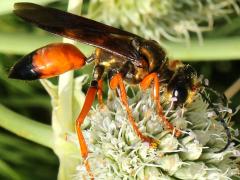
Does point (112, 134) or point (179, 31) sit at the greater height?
point (179, 31)

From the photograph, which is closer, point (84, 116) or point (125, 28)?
point (84, 116)

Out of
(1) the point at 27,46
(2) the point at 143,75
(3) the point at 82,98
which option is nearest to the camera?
(2) the point at 143,75

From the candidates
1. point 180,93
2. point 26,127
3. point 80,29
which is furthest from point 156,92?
point 26,127

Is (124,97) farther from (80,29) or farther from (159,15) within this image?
(159,15)

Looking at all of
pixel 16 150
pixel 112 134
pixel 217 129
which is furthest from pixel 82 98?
pixel 16 150

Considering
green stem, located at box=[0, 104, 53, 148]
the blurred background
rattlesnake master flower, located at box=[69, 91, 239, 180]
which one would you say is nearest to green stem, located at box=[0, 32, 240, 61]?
the blurred background

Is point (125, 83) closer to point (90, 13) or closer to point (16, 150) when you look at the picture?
point (90, 13)
